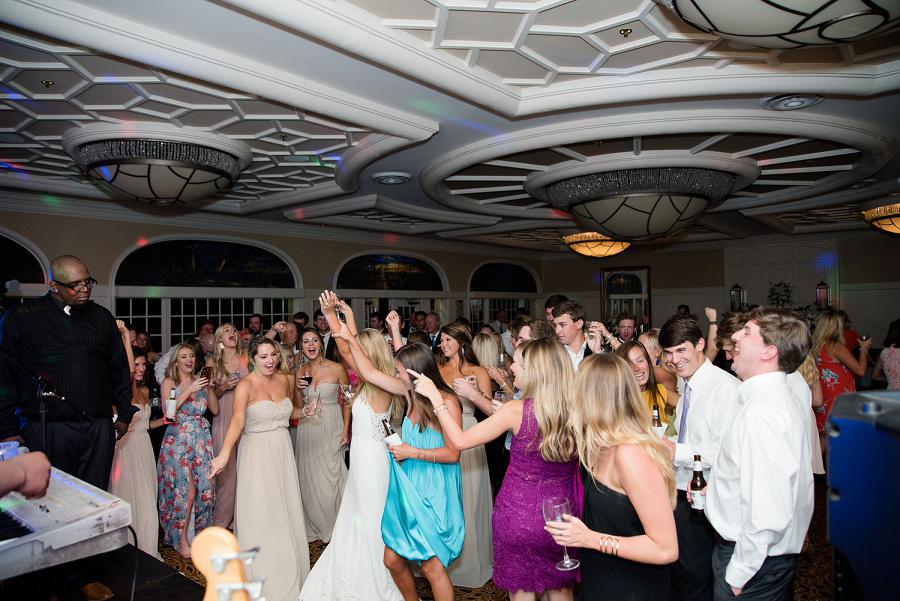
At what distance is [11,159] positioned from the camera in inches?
237

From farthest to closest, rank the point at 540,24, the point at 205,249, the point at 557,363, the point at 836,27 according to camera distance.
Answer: the point at 205,249, the point at 540,24, the point at 836,27, the point at 557,363

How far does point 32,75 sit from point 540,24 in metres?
3.58

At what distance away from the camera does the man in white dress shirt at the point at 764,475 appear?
1830 millimetres

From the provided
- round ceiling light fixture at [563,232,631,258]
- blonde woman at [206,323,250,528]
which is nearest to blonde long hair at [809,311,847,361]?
round ceiling light fixture at [563,232,631,258]

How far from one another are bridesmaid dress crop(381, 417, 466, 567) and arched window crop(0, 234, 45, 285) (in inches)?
262

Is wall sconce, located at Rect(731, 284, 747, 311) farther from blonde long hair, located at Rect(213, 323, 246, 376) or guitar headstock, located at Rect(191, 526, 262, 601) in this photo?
guitar headstock, located at Rect(191, 526, 262, 601)

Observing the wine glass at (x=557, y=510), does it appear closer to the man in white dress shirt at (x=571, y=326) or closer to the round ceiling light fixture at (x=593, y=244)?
the man in white dress shirt at (x=571, y=326)

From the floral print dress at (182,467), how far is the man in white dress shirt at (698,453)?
347 cm

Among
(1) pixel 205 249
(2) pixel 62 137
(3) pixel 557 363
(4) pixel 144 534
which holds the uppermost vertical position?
(2) pixel 62 137

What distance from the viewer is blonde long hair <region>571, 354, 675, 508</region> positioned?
1.90 metres

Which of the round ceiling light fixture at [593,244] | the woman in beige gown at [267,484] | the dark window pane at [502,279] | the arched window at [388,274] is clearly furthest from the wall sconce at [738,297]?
the woman in beige gown at [267,484]

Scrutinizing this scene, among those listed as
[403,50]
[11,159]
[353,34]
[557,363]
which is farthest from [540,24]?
[11,159]

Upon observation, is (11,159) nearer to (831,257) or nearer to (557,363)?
(557,363)

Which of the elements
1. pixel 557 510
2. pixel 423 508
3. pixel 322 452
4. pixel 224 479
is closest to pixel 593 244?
pixel 322 452
